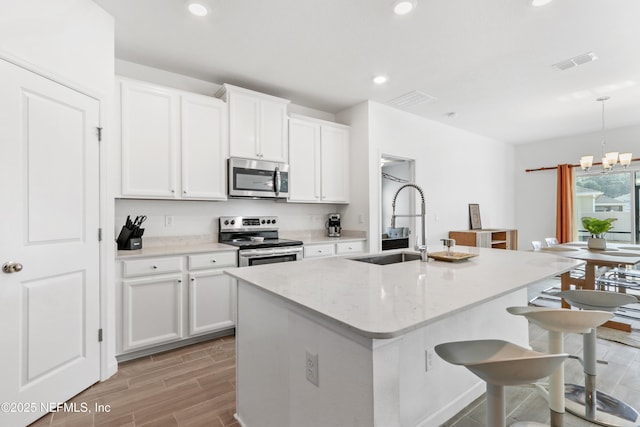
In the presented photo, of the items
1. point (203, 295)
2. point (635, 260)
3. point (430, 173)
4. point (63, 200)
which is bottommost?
point (203, 295)

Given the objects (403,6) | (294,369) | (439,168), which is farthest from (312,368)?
(439,168)

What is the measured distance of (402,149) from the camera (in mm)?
4477

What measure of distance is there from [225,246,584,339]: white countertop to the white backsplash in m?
1.85

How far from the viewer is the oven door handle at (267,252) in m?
3.01

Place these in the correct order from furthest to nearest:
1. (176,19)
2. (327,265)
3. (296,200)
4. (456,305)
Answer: (296,200) → (176,19) → (327,265) → (456,305)

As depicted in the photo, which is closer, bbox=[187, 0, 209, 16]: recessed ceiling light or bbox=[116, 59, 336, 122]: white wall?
bbox=[187, 0, 209, 16]: recessed ceiling light

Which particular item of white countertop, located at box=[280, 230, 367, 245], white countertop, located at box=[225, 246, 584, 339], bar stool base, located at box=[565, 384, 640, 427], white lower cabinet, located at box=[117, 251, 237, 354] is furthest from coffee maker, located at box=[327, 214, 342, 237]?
bar stool base, located at box=[565, 384, 640, 427]

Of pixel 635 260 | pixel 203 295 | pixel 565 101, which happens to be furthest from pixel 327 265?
pixel 565 101

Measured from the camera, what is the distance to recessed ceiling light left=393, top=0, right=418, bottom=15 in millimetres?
2162

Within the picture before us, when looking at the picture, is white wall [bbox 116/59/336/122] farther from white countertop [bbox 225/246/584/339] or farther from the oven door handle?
white countertop [bbox 225/246/584/339]

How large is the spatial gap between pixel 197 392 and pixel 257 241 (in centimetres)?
151

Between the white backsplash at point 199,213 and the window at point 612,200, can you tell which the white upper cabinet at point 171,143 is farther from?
the window at point 612,200

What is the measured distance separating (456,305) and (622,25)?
2.99 m

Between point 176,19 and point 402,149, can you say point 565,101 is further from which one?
point 176,19
